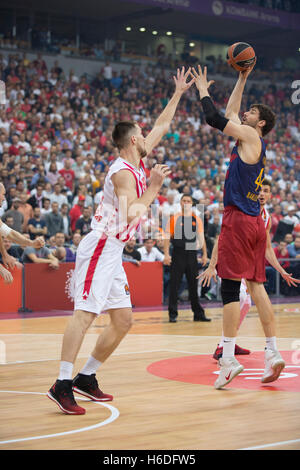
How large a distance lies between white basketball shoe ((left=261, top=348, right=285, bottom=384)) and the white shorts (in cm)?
159

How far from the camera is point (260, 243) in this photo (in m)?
6.78

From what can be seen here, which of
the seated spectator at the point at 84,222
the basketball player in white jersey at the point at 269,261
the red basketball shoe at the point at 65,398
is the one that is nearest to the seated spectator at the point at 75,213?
the seated spectator at the point at 84,222

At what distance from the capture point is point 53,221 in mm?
16078

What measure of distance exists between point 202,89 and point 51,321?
701cm

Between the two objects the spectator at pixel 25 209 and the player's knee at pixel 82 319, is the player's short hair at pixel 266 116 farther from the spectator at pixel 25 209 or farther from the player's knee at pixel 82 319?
the spectator at pixel 25 209

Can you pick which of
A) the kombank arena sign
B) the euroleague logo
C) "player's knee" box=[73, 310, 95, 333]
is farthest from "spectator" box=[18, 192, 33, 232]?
the kombank arena sign

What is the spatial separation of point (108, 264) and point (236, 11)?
2671 cm

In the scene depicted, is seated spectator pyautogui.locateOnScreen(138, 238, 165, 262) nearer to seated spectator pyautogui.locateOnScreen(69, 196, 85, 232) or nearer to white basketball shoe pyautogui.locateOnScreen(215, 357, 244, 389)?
seated spectator pyautogui.locateOnScreen(69, 196, 85, 232)

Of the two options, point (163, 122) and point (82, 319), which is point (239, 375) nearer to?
point (82, 319)

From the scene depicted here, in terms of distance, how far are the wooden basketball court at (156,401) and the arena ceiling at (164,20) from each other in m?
20.1

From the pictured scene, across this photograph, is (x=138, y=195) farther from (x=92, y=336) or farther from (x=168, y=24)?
(x=168, y=24)

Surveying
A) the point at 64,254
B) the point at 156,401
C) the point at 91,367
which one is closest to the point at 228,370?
the point at 156,401

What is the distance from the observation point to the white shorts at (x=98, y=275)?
564cm
